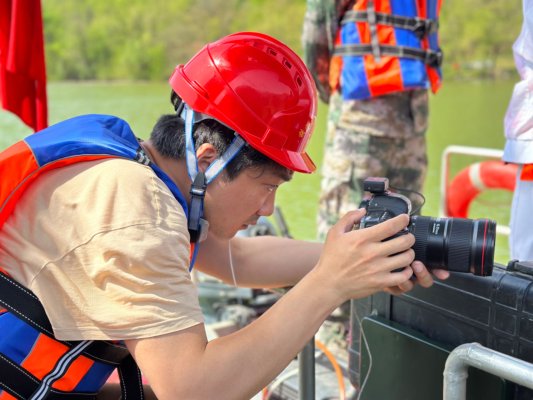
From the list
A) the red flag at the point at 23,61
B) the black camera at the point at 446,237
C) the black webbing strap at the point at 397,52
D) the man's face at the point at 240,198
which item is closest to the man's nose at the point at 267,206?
the man's face at the point at 240,198

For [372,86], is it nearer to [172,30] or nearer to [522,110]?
[522,110]

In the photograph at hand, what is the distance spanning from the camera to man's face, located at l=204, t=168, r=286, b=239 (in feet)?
5.11

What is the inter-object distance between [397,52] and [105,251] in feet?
7.34

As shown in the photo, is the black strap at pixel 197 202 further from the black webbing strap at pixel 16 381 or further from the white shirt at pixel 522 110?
the white shirt at pixel 522 110

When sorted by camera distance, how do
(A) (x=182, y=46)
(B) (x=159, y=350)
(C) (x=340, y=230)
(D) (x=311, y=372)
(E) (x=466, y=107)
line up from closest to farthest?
(B) (x=159, y=350) → (C) (x=340, y=230) → (D) (x=311, y=372) → (E) (x=466, y=107) → (A) (x=182, y=46)

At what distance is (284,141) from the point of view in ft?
5.18

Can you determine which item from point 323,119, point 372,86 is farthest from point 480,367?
point 323,119

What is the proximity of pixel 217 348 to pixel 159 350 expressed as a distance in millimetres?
115

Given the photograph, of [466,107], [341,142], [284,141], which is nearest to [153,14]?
[466,107]

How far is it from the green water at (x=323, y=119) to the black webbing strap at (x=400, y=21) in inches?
219

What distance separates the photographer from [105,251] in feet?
4.26

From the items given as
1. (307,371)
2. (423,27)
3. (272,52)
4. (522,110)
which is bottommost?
(307,371)

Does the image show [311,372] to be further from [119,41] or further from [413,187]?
[119,41]

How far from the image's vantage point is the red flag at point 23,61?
107 inches
